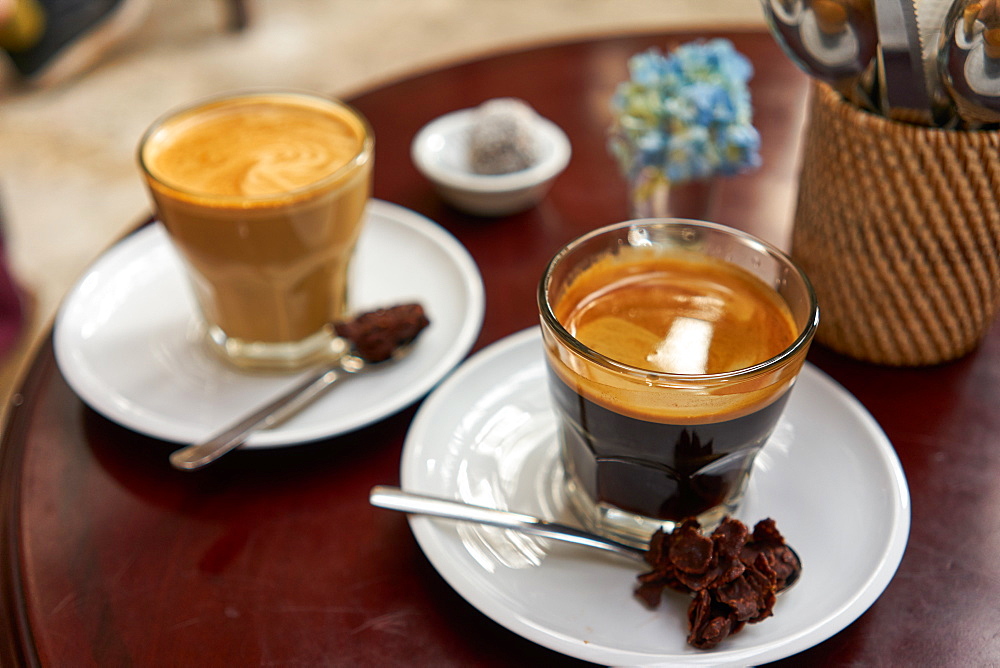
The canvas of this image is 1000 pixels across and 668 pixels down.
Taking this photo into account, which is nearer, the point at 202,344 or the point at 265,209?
the point at 265,209

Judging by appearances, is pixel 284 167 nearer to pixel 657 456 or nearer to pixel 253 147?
pixel 253 147

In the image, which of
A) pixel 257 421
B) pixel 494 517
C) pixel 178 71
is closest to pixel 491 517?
pixel 494 517

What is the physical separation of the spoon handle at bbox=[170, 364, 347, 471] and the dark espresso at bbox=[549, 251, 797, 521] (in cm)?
27

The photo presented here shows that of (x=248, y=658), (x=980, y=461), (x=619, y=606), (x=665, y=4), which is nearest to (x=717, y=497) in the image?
(x=619, y=606)

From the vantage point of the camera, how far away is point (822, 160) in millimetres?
773

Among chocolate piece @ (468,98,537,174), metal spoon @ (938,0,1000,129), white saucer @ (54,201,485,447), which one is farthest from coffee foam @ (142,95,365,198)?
metal spoon @ (938,0,1000,129)

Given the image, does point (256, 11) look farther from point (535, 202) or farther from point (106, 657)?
point (106, 657)

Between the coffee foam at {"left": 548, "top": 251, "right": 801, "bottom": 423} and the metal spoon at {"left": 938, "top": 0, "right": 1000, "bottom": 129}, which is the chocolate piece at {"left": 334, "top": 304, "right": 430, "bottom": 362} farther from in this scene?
the metal spoon at {"left": 938, "top": 0, "right": 1000, "bottom": 129}

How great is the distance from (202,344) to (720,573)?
1.96 ft

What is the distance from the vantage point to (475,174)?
1088 mm

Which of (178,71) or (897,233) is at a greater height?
(897,233)

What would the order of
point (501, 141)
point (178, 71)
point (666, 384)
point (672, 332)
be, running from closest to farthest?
point (666, 384) < point (672, 332) < point (501, 141) < point (178, 71)

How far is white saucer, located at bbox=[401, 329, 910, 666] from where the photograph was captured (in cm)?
56

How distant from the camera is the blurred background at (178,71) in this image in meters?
2.26
